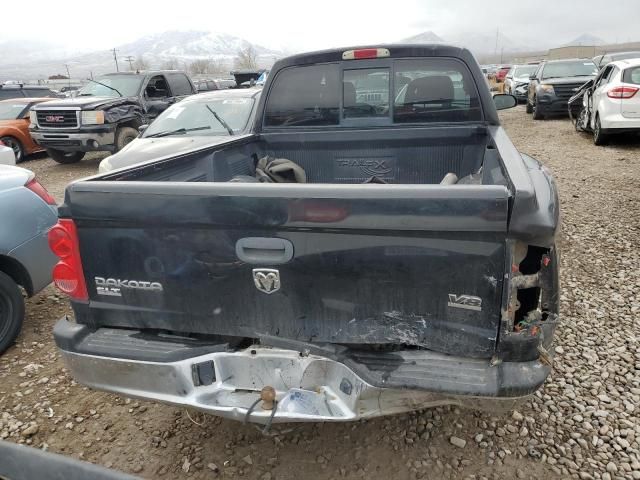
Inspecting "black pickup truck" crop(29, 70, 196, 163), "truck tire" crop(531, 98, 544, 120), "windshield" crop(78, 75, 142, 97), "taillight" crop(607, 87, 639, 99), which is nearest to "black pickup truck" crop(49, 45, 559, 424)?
"taillight" crop(607, 87, 639, 99)

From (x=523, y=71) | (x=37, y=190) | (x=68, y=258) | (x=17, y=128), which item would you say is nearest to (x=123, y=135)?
(x=17, y=128)

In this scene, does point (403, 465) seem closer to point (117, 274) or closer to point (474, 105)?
point (117, 274)

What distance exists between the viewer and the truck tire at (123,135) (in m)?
10.8

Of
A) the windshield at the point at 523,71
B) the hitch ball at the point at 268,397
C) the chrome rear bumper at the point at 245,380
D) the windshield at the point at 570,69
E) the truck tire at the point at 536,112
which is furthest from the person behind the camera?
the windshield at the point at 523,71

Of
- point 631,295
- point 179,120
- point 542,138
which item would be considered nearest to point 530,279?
point 631,295

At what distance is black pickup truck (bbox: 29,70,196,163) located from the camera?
10.5 metres

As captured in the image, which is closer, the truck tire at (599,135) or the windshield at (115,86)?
the truck tire at (599,135)

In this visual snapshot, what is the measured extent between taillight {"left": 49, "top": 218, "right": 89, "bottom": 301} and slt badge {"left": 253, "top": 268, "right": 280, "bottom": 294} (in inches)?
35.6

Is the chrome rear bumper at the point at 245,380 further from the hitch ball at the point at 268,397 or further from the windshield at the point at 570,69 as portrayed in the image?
the windshield at the point at 570,69

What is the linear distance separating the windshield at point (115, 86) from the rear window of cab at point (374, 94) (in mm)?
9035

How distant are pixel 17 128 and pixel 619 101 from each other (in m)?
13.3

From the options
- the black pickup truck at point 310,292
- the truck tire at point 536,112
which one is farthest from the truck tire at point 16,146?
the truck tire at point 536,112

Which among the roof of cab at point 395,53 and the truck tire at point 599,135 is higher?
the roof of cab at point 395,53

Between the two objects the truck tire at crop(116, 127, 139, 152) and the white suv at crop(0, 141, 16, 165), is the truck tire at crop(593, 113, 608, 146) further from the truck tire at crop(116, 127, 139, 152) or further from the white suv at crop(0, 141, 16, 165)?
the white suv at crop(0, 141, 16, 165)
